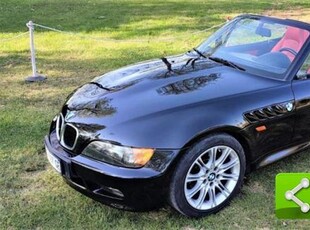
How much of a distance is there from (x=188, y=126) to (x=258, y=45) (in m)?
1.56

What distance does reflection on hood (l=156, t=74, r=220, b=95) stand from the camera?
12.1 ft

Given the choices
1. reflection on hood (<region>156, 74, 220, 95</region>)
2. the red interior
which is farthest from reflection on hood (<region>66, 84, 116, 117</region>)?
the red interior

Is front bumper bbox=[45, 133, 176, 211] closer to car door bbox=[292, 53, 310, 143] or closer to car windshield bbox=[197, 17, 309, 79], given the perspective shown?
car door bbox=[292, 53, 310, 143]

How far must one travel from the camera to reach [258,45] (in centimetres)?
439

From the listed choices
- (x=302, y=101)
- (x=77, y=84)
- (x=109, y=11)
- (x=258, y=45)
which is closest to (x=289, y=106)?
(x=302, y=101)

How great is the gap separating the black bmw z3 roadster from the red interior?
1 cm

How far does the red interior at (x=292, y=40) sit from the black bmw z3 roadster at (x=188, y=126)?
0.01 metres

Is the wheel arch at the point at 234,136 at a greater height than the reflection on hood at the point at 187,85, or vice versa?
the reflection on hood at the point at 187,85

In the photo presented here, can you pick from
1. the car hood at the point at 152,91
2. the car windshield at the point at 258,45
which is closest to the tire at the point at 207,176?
the car hood at the point at 152,91

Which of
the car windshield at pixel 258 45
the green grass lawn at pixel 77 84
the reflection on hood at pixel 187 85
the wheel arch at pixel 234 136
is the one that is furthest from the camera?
the car windshield at pixel 258 45

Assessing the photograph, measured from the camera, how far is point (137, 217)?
3.52 metres

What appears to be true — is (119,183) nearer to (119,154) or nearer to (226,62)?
(119,154)

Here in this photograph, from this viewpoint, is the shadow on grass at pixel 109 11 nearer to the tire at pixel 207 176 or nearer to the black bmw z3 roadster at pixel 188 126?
the black bmw z3 roadster at pixel 188 126

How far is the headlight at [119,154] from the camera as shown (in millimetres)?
3143
